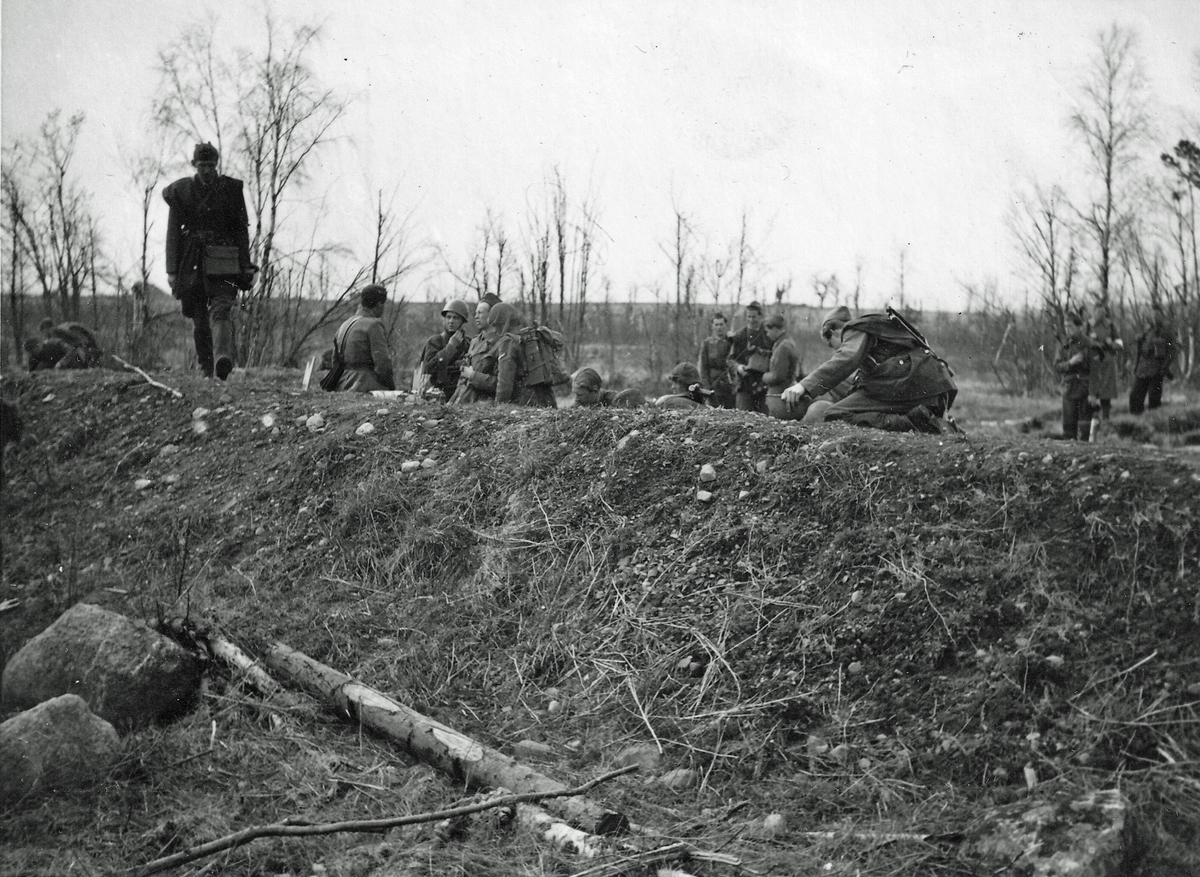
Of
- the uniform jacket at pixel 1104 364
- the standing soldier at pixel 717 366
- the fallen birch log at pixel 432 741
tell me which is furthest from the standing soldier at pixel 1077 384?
the fallen birch log at pixel 432 741

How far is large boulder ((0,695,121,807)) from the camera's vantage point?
12.6ft

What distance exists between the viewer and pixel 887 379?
6.47 meters

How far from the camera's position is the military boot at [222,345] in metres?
8.59

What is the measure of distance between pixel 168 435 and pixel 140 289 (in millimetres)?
9445

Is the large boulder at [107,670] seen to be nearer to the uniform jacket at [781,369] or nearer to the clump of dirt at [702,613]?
the clump of dirt at [702,613]

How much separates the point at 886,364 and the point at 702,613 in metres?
2.54

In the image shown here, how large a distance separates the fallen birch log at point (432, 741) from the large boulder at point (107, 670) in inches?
18.9

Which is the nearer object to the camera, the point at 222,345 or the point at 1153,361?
the point at 222,345

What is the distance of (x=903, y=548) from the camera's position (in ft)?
15.1


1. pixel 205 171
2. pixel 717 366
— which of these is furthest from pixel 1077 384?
pixel 205 171

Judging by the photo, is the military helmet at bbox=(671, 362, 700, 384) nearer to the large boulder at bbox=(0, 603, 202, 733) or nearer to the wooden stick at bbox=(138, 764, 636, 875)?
the large boulder at bbox=(0, 603, 202, 733)

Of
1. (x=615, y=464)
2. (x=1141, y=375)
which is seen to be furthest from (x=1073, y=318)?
Result: (x=615, y=464)

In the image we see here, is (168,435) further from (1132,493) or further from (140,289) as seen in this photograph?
(140,289)

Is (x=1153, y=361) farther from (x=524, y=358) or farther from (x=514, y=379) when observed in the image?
(x=514, y=379)
